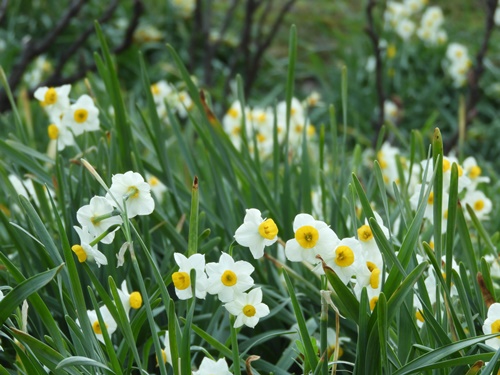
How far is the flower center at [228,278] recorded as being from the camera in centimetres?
118

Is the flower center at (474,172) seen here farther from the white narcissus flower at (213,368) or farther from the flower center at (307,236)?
the white narcissus flower at (213,368)

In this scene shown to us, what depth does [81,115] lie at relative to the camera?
5.82ft

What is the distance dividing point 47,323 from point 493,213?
75.2 inches

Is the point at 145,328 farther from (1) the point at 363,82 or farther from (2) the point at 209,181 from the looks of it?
(1) the point at 363,82

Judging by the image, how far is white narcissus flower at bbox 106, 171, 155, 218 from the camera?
1200mm

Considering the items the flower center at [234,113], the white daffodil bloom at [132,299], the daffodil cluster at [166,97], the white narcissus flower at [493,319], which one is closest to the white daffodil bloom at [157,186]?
the daffodil cluster at [166,97]

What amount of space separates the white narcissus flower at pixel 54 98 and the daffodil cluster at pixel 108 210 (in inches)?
25.0

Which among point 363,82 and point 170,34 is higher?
point 170,34

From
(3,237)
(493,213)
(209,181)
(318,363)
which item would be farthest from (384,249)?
(493,213)

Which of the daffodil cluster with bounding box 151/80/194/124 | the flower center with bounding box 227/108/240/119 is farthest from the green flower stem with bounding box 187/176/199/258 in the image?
the flower center with bounding box 227/108/240/119

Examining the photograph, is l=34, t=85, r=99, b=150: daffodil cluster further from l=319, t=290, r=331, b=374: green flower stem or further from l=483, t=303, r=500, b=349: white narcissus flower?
l=483, t=303, r=500, b=349: white narcissus flower

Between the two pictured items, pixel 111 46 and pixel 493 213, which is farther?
pixel 111 46

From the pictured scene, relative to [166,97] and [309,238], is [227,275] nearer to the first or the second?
[309,238]

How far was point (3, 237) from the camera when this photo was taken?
2.03 m
